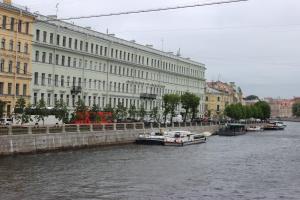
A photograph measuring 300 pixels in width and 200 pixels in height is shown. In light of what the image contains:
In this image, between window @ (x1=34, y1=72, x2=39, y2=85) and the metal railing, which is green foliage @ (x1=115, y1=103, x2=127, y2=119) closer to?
the metal railing

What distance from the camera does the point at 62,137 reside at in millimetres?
52688

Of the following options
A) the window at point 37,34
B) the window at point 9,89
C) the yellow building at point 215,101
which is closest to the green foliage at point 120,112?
the window at point 37,34

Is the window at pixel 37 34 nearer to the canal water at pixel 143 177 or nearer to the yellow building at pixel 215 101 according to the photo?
the canal water at pixel 143 177

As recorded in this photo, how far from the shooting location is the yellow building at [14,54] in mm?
71375

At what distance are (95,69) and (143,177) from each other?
59.1m

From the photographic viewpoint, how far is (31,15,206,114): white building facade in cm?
8006

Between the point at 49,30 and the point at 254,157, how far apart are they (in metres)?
37.8

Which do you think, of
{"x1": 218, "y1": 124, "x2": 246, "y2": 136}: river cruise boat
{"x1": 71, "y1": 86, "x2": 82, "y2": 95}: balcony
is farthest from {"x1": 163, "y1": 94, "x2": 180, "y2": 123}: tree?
{"x1": 71, "y1": 86, "x2": 82, "y2": 95}: balcony

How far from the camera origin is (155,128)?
78125 millimetres

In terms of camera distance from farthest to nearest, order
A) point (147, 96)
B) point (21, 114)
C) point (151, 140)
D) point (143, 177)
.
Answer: point (147, 96)
point (151, 140)
point (21, 114)
point (143, 177)

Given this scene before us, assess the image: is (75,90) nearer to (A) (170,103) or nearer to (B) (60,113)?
(B) (60,113)

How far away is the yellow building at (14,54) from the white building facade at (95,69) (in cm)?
191

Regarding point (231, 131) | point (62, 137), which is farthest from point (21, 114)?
point (231, 131)

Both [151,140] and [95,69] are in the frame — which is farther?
[95,69]
